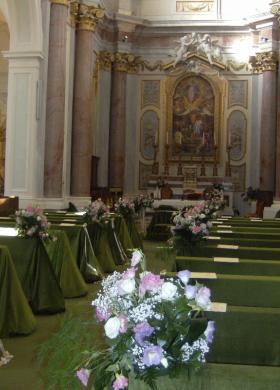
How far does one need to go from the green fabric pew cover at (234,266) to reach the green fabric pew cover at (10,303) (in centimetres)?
167

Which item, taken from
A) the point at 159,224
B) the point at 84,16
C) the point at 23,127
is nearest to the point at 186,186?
the point at 159,224

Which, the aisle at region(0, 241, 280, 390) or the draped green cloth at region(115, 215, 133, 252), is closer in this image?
the aisle at region(0, 241, 280, 390)

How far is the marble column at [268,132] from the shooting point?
18062 mm

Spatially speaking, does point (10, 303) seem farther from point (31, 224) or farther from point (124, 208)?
point (124, 208)

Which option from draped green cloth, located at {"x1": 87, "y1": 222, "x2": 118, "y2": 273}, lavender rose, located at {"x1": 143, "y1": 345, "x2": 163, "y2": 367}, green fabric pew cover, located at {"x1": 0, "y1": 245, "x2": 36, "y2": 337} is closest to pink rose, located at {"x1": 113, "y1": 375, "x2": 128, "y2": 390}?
lavender rose, located at {"x1": 143, "y1": 345, "x2": 163, "y2": 367}

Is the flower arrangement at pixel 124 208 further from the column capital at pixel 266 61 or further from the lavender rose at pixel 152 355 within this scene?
the lavender rose at pixel 152 355

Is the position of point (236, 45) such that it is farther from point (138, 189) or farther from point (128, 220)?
point (128, 220)

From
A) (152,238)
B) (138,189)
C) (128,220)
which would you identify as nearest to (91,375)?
(128,220)

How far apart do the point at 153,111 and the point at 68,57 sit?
5.16 meters

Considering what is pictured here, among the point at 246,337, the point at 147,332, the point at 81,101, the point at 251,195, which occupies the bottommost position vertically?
the point at 246,337

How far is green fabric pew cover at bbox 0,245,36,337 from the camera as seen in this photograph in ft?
17.4

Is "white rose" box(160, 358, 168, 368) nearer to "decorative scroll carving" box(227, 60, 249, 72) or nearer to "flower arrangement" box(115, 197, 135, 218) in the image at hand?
"flower arrangement" box(115, 197, 135, 218)

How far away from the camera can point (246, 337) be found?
279 centimetres

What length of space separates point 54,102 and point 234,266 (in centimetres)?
976
